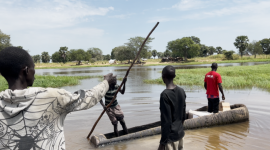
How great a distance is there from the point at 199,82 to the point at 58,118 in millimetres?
17546

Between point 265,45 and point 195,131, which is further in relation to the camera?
point 265,45

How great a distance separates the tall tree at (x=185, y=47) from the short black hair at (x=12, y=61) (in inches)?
3333

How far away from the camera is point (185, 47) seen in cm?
8481

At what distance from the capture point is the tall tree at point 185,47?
84.0 meters

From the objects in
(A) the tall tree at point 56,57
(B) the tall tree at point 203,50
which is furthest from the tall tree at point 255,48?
(A) the tall tree at point 56,57

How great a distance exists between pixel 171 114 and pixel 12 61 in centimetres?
227

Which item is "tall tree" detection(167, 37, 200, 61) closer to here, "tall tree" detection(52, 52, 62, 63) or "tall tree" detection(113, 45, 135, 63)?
"tall tree" detection(113, 45, 135, 63)

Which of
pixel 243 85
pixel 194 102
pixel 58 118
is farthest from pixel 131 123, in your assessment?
pixel 243 85

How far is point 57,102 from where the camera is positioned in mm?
1567

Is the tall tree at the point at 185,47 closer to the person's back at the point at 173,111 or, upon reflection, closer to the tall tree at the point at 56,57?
the tall tree at the point at 56,57

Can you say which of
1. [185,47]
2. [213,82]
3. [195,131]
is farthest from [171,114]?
[185,47]

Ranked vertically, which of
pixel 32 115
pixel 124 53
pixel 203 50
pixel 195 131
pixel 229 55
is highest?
pixel 203 50

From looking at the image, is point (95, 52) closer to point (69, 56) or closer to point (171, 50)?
point (69, 56)

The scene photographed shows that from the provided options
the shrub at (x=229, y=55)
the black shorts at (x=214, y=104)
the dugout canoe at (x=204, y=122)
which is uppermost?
the shrub at (x=229, y=55)
